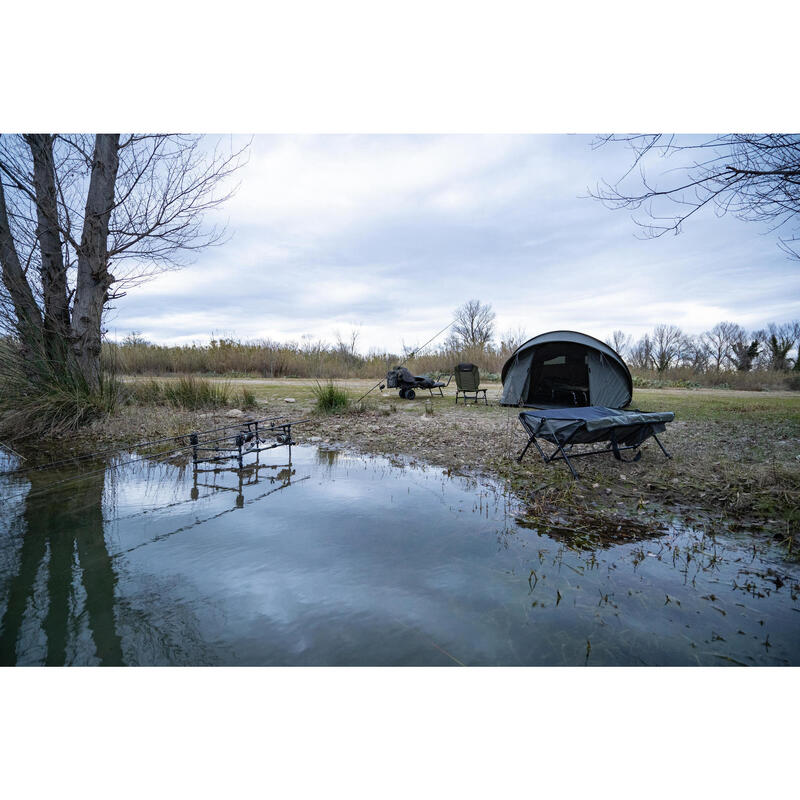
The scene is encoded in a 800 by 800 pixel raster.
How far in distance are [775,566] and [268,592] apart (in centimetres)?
364

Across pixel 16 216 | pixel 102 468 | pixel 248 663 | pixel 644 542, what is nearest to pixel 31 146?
pixel 16 216

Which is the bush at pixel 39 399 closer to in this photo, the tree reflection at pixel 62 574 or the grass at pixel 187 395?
the grass at pixel 187 395

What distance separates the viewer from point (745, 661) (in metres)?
2.17

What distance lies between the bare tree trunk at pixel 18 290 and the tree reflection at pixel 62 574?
4.26m

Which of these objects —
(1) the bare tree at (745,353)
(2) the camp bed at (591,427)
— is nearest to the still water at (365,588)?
(2) the camp bed at (591,427)

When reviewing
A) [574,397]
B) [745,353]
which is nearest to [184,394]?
[574,397]

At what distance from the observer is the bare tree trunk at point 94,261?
27.0ft

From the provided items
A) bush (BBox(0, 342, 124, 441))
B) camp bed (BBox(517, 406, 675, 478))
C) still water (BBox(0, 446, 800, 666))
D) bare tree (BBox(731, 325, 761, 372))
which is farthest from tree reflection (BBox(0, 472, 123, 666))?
bare tree (BBox(731, 325, 761, 372))

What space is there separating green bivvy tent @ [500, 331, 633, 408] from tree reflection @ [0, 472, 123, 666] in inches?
372

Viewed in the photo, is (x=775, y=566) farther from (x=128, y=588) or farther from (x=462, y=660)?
(x=128, y=588)

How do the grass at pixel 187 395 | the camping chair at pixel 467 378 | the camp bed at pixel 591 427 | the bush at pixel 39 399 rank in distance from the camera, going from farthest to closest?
the camping chair at pixel 467 378 → the grass at pixel 187 395 → the bush at pixel 39 399 → the camp bed at pixel 591 427

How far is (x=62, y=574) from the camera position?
299cm

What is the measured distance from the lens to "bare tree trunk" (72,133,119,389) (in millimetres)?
8227

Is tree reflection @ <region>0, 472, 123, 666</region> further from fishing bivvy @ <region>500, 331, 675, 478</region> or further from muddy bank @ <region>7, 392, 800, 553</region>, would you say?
fishing bivvy @ <region>500, 331, 675, 478</region>
